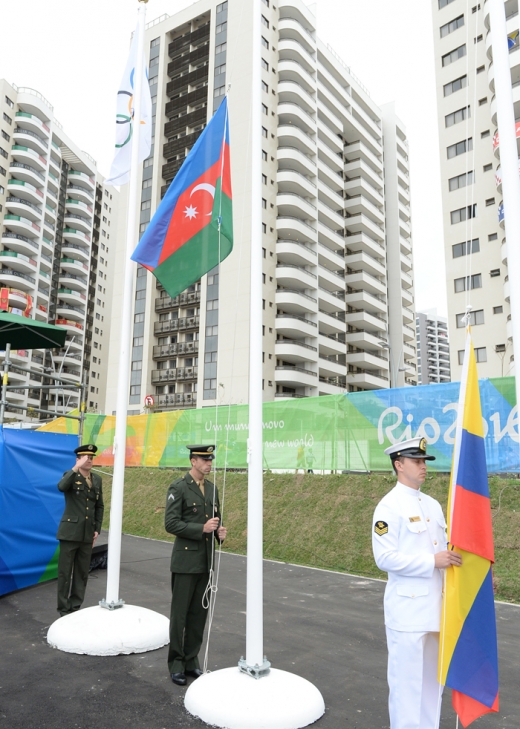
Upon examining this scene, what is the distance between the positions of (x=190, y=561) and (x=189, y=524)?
1.12 feet

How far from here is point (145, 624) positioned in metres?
6.18

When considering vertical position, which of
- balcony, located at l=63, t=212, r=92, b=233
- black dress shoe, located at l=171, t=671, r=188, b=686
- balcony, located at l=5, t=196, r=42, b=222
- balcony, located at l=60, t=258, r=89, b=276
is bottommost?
black dress shoe, located at l=171, t=671, r=188, b=686

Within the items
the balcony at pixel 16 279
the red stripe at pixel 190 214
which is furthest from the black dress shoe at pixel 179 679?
the balcony at pixel 16 279

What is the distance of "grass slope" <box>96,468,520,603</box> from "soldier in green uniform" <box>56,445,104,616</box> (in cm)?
343

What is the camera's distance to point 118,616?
20.3ft

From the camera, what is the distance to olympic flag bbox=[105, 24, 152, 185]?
784 centimetres

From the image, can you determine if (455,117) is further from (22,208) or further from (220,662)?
(22,208)

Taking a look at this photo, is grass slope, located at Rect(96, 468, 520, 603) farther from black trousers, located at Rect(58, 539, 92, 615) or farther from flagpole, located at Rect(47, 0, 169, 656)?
flagpole, located at Rect(47, 0, 169, 656)

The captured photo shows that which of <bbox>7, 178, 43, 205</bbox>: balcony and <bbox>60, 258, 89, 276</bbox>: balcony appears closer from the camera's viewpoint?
<bbox>7, 178, 43, 205</bbox>: balcony

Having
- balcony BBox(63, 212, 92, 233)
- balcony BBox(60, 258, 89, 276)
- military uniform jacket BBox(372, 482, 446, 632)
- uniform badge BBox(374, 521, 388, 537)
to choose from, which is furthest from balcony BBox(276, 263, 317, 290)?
uniform badge BBox(374, 521, 388, 537)

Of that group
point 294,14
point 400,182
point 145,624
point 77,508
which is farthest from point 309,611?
point 400,182

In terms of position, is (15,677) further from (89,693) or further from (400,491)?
(400,491)

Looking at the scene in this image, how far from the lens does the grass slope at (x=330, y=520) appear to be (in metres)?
10.5

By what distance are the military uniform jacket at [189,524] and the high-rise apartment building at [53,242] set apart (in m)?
61.1
